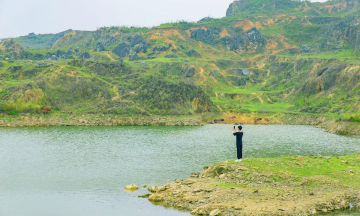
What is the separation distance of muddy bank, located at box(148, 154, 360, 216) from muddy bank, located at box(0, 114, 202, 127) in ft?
213

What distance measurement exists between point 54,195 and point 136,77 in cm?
8685

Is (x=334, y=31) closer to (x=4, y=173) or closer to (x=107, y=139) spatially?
(x=107, y=139)

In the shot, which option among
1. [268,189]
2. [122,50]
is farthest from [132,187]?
[122,50]

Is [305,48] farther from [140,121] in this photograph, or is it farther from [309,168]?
[309,168]

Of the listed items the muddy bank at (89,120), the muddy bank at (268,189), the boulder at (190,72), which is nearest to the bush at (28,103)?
the muddy bank at (89,120)

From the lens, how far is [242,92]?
477 feet

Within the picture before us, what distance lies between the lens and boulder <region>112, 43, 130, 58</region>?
592 feet

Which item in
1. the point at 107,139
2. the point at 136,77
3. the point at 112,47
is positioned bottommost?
the point at 107,139

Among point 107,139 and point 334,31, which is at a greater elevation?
point 334,31

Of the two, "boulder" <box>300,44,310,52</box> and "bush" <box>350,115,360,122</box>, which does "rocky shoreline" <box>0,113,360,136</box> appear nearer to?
"bush" <box>350,115,360,122</box>

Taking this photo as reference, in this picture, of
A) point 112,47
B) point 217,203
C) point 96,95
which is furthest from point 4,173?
point 112,47

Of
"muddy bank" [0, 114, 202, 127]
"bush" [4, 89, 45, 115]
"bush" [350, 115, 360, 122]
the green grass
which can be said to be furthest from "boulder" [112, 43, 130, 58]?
the green grass

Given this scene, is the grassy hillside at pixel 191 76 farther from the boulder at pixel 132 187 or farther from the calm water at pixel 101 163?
the boulder at pixel 132 187

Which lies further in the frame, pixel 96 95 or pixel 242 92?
pixel 242 92
